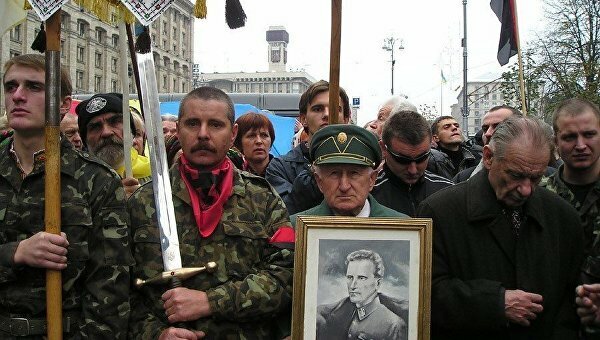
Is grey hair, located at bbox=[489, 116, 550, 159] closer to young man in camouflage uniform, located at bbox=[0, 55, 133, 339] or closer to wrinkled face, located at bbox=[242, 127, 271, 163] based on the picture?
young man in camouflage uniform, located at bbox=[0, 55, 133, 339]

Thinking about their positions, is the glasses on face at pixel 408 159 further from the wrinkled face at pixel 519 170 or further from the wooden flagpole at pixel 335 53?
the wrinkled face at pixel 519 170

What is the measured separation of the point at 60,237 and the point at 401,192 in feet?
7.18

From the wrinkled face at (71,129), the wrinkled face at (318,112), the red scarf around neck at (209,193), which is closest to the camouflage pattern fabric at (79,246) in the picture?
the red scarf around neck at (209,193)

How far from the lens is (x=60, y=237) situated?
290 cm

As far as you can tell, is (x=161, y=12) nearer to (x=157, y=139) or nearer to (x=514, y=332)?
(x=157, y=139)

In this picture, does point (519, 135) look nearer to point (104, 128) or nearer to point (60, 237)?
point (60, 237)

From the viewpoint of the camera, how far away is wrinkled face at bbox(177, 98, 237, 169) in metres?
3.19

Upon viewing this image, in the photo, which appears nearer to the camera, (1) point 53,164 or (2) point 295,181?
(1) point 53,164

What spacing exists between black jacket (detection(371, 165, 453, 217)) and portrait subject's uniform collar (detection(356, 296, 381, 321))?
4.69ft

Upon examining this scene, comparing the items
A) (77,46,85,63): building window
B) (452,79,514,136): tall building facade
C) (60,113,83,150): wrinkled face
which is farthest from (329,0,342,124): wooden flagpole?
(77,46,85,63): building window

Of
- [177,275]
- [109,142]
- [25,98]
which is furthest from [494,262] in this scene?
[109,142]

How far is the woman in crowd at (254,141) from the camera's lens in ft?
18.8

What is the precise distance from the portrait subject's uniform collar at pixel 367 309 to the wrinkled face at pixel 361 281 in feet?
0.06

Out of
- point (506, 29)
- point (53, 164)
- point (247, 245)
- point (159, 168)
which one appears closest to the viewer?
point (53, 164)
